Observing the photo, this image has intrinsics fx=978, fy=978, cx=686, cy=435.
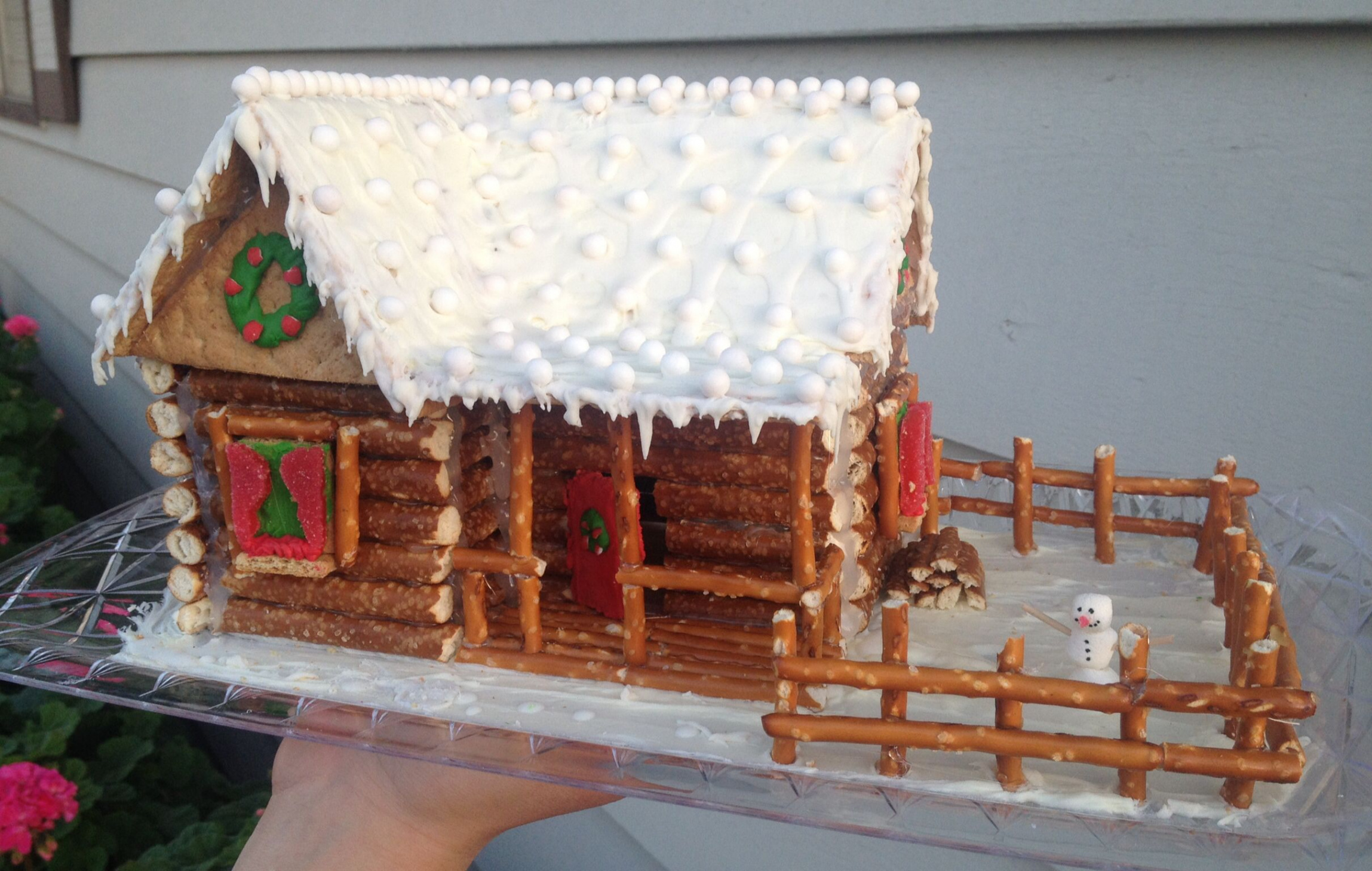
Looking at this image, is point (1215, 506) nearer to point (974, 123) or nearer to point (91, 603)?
point (974, 123)

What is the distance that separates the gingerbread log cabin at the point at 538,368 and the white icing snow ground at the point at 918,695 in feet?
0.23

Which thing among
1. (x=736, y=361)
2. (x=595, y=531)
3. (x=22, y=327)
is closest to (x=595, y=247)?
(x=736, y=361)

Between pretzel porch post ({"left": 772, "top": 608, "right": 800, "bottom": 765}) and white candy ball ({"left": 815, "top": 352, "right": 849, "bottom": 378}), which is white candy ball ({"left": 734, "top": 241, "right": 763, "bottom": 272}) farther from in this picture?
pretzel porch post ({"left": 772, "top": 608, "right": 800, "bottom": 765})

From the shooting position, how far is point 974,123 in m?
2.47

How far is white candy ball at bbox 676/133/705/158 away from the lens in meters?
2.12

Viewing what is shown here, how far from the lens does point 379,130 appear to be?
1.96 metres

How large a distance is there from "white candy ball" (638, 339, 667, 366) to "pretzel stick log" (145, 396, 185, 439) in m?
1.05

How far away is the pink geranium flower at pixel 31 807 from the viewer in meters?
2.73

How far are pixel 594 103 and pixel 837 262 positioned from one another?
0.77 metres

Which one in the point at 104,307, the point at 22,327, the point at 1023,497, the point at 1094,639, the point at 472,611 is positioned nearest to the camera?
the point at 1094,639

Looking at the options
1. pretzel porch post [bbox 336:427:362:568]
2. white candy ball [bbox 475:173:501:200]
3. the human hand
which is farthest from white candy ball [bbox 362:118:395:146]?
the human hand

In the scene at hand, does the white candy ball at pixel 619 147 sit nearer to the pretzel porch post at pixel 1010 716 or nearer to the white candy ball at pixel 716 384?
the white candy ball at pixel 716 384

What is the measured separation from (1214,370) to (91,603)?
2.64m

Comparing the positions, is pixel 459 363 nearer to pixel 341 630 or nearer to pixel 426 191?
pixel 426 191
